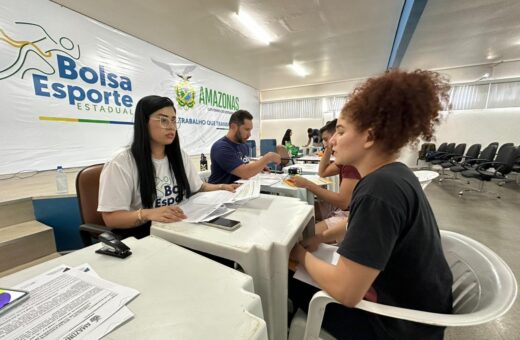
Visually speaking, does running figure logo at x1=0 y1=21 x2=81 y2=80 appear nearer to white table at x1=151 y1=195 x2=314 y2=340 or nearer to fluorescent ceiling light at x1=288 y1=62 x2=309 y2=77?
white table at x1=151 y1=195 x2=314 y2=340

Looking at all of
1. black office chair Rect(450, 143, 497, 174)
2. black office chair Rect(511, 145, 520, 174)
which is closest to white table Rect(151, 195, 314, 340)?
black office chair Rect(450, 143, 497, 174)

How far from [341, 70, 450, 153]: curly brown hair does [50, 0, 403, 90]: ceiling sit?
2.01 meters

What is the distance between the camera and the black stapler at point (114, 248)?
26.2 inches

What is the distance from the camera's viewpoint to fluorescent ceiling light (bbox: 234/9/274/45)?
3.05 meters

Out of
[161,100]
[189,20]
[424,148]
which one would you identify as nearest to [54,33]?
[189,20]

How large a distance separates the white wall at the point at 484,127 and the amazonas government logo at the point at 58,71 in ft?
22.5

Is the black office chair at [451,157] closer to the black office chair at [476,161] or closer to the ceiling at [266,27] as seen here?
the black office chair at [476,161]

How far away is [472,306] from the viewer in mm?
672

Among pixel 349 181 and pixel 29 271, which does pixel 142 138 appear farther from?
pixel 349 181

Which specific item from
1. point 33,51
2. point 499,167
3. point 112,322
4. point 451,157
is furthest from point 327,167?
point 451,157

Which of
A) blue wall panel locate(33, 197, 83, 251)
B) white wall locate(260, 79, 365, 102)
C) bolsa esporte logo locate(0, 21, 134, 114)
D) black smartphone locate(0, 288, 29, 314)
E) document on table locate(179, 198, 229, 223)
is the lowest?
blue wall panel locate(33, 197, 83, 251)

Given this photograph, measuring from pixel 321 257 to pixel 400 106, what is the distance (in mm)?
607

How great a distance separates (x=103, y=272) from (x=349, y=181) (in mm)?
1262

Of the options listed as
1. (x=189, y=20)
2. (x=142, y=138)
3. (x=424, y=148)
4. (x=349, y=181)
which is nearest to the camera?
(x=142, y=138)
